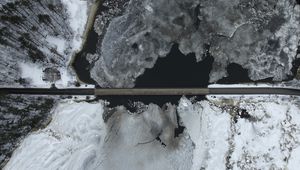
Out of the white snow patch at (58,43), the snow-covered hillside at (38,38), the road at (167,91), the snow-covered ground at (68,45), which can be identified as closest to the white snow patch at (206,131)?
the road at (167,91)

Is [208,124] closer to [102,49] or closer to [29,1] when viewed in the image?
[102,49]

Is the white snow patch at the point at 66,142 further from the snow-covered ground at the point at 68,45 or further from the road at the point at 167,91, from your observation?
the snow-covered ground at the point at 68,45

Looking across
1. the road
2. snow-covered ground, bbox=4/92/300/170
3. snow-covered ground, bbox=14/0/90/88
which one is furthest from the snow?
snow-covered ground, bbox=4/92/300/170

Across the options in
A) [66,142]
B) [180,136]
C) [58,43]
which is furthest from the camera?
[180,136]

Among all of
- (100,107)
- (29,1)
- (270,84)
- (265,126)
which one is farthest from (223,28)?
(29,1)

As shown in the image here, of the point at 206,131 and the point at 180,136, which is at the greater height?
the point at 206,131

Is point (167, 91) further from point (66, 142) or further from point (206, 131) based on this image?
point (66, 142)

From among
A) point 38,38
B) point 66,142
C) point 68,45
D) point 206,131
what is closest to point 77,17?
point 68,45
